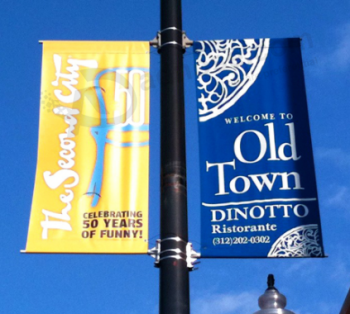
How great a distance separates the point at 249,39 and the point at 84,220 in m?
3.17

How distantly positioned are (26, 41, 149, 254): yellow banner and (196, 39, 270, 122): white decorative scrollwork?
2.12 ft

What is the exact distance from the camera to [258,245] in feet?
24.8

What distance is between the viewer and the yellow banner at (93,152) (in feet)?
24.9

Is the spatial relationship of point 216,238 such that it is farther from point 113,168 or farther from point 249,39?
point 249,39

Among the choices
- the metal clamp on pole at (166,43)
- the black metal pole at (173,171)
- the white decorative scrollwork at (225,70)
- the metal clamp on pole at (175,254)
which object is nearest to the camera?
the black metal pole at (173,171)

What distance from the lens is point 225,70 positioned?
8.91 meters

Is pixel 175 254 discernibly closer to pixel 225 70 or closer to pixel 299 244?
pixel 299 244

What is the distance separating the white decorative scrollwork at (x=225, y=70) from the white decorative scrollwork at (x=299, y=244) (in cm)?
160

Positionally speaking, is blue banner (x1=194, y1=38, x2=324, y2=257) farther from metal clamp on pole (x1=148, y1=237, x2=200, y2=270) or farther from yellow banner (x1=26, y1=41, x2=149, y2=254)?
metal clamp on pole (x1=148, y1=237, x2=200, y2=270)

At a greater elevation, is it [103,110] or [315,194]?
[103,110]

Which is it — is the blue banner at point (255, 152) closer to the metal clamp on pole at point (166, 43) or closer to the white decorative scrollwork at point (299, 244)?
the white decorative scrollwork at point (299, 244)


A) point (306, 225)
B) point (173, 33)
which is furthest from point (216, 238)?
point (173, 33)

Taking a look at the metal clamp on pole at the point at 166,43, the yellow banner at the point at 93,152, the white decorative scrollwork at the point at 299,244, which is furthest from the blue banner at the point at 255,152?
the metal clamp on pole at the point at 166,43

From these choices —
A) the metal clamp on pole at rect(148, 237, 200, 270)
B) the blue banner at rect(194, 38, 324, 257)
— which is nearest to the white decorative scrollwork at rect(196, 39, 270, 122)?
the blue banner at rect(194, 38, 324, 257)
